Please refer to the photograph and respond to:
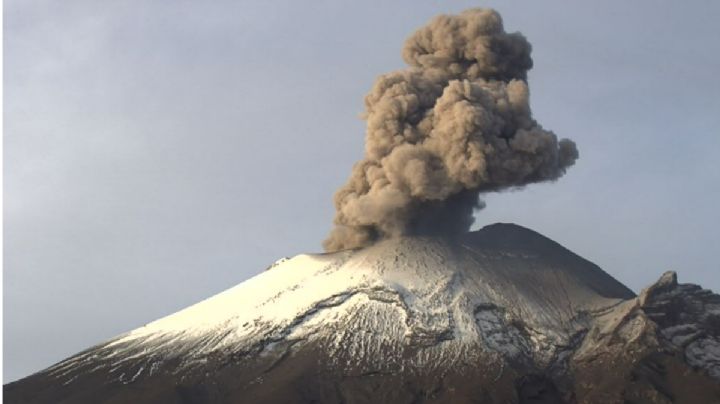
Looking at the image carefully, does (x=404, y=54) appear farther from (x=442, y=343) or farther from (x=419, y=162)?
(x=442, y=343)

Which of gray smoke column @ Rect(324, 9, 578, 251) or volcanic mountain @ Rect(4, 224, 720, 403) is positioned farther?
gray smoke column @ Rect(324, 9, 578, 251)

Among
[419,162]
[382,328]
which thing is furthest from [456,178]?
[382,328]

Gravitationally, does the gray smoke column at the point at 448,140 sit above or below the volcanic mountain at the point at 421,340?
above

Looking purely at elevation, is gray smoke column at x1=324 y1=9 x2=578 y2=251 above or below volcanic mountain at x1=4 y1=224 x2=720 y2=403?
above

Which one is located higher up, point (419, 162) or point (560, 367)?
point (419, 162)

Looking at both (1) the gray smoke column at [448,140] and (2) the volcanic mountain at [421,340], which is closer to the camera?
(2) the volcanic mountain at [421,340]
